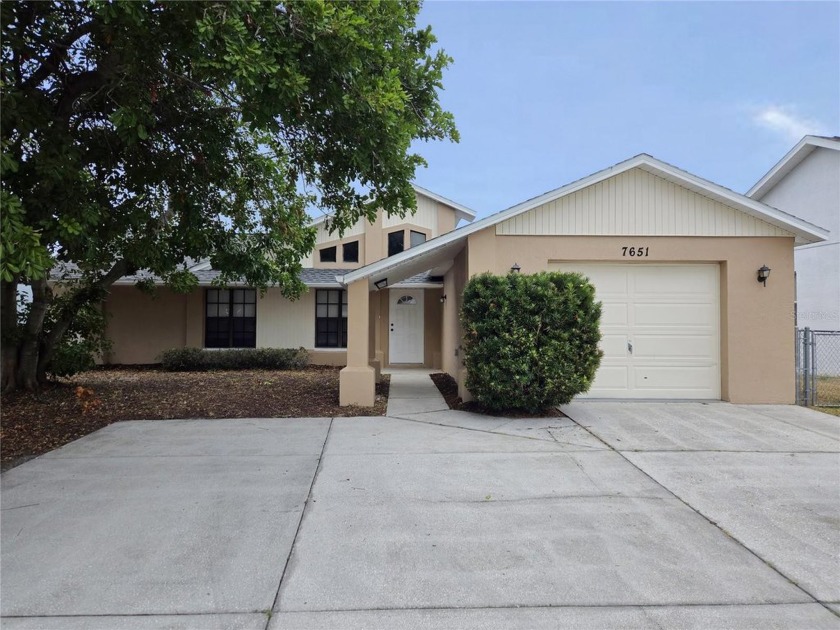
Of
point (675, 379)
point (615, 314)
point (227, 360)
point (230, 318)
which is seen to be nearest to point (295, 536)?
point (615, 314)

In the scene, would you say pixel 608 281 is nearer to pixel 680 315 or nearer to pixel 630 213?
pixel 630 213

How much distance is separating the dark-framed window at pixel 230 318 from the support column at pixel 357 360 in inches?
318

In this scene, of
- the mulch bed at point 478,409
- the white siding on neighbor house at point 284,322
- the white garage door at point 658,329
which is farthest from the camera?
the white siding on neighbor house at point 284,322

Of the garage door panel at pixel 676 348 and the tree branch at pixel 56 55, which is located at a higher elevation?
the tree branch at pixel 56 55

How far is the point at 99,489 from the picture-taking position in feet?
15.5

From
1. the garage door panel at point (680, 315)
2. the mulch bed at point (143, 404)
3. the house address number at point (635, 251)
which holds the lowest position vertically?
the mulch bed at point (143, 404)

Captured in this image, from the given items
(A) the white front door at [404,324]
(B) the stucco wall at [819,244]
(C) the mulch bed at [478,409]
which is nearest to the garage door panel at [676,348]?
(C) the mulch bed at [478,409]

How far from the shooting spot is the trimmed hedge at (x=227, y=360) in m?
14.4

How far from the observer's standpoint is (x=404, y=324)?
634 inches

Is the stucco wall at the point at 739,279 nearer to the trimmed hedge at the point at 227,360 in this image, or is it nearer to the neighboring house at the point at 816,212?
the neighboring house at the point at 816,212

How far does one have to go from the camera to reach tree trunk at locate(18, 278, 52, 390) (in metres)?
8.93

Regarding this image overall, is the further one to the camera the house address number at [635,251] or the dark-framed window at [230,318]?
the dark-framed window at [230,318]

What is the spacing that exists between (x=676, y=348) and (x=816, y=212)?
35.9ft

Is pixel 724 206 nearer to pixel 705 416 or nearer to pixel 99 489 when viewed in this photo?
pixel 705 416
